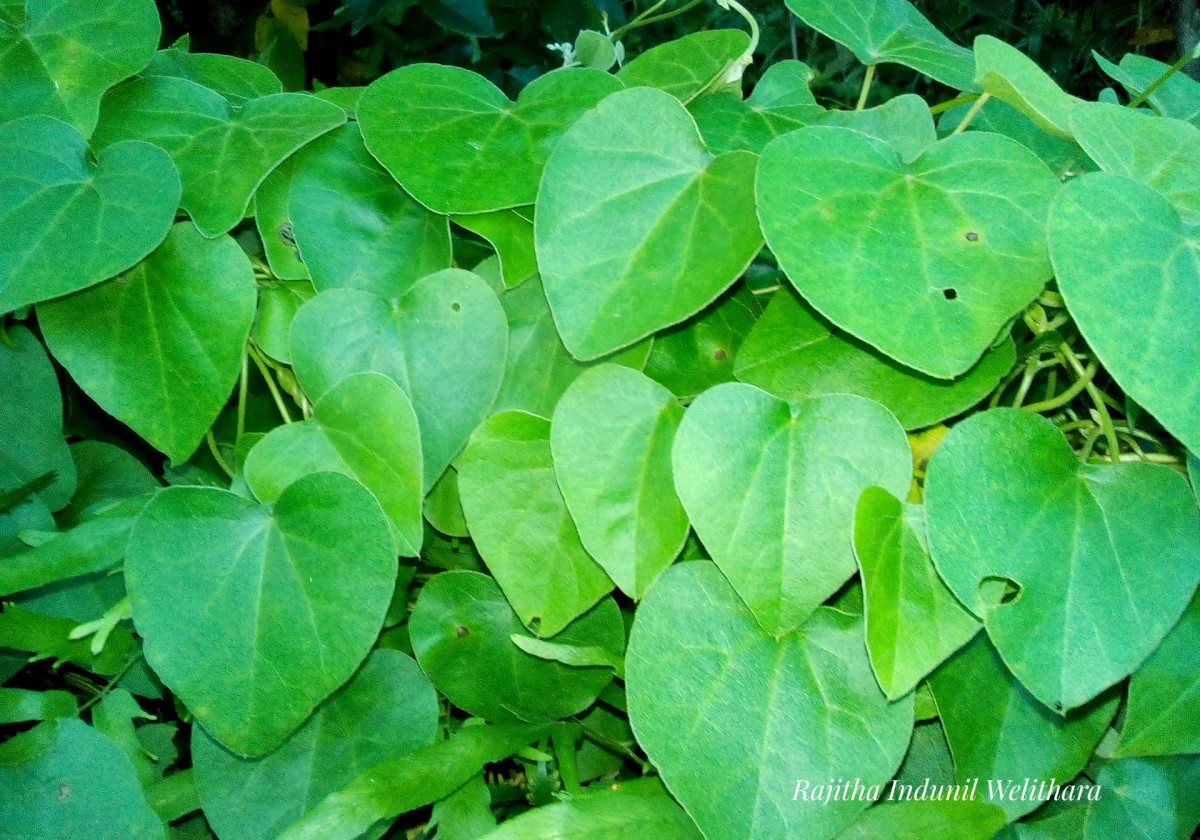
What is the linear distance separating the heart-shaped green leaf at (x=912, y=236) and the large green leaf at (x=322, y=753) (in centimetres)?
35

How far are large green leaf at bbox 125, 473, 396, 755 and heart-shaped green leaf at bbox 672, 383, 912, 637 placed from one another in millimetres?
178

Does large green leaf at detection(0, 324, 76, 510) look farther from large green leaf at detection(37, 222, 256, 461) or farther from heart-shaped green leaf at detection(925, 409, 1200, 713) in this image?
heart-shaped green leaf at detection(925, 409, 1200, 713)

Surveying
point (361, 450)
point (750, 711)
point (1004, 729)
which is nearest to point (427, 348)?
point (361, 450)

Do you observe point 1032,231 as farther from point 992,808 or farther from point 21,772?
point 21,772

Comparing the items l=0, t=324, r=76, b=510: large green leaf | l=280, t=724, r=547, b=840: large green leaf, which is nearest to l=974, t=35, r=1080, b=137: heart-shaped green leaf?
l=280, t=724, r=547, b=840: large green leaf

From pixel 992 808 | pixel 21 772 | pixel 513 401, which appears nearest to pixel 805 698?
pixel 992 808

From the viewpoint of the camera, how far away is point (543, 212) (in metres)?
0.51

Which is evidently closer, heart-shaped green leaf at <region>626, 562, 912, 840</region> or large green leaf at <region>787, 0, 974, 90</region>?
heart-shaped green leaf at <region>626, 562, 912, 840</region>

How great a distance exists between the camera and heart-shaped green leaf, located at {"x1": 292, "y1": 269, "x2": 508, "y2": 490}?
1.80ft

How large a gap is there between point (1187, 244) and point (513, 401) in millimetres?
368

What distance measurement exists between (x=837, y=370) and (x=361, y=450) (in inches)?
10.8

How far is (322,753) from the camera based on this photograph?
0.59m

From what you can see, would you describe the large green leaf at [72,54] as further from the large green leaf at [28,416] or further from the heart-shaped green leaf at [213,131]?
the large green leaf at [28,416]

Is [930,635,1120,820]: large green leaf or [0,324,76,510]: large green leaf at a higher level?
[0,324,76,510]: large green leaf
